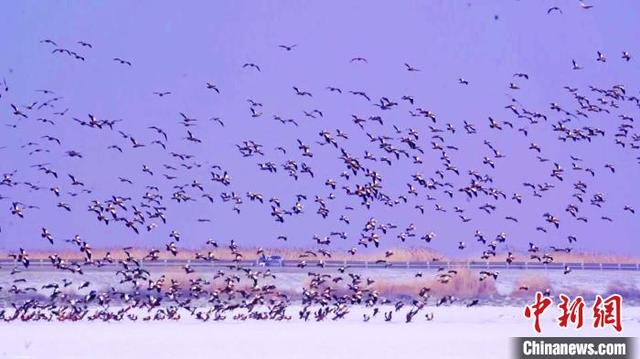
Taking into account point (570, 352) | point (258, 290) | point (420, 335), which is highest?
point (258, 290)

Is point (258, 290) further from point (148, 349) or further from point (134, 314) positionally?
point (148, 349)

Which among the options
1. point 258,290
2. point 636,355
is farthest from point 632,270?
point 636,355

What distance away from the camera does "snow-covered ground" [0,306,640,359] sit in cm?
3909

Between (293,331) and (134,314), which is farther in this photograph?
(134,314)

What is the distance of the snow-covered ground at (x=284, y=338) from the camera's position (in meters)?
39.1

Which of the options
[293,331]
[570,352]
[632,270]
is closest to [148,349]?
[293,331]

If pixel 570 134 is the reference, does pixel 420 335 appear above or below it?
below

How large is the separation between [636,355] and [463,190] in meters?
12.3

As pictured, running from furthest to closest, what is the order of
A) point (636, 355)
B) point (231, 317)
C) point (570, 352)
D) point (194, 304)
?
point (194, 304), point (231, 317), point (636, 355), point (570, 352)

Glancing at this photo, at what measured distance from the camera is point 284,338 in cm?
4409

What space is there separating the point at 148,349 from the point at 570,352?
12813 millimetres

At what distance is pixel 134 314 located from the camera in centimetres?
5453

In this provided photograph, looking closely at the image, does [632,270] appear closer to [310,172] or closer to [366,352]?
[310,172]

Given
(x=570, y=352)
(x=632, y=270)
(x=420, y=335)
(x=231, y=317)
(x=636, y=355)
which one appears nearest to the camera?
(x=570, y=352)
